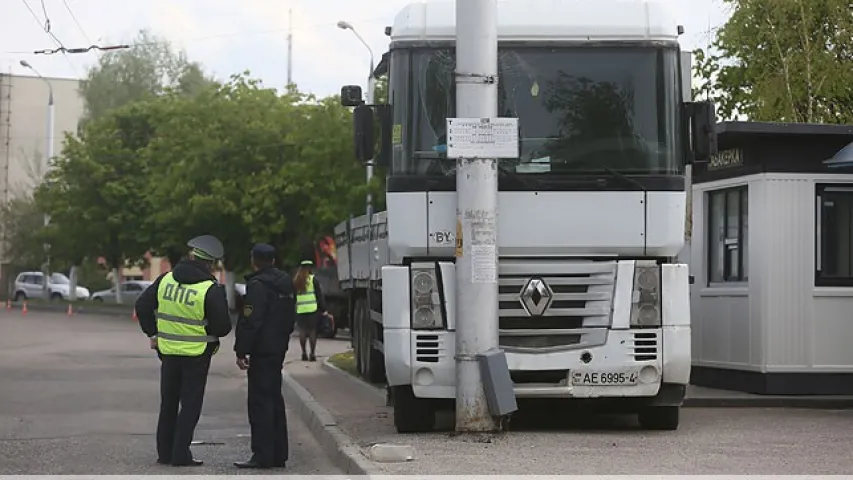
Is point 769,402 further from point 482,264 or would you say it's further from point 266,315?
point 266,315

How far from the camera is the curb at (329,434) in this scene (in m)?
10.7

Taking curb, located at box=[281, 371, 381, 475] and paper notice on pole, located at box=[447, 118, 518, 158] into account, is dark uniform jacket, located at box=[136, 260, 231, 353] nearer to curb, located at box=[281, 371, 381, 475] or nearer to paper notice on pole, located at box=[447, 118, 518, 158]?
curb, located at box=[281, 371, 381, 475]

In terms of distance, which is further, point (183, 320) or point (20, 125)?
point (20, 125)

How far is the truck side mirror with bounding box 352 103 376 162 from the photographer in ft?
41.6

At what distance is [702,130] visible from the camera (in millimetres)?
12727

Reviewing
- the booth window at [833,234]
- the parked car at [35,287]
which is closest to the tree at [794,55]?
the booth window at [833,234]

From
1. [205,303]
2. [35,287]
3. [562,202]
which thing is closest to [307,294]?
[562,202]

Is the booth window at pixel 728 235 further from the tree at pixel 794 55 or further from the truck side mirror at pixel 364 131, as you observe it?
the tree at pixel 794 55

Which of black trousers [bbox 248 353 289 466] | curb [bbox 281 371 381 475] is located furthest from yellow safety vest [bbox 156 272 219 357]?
curb [bbox 281 371 381 475]

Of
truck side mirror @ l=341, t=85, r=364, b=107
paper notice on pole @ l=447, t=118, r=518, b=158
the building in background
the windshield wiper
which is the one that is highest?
the building in background

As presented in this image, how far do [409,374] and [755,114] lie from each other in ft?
70.1

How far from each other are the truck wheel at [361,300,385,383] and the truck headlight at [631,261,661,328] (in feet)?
21.9

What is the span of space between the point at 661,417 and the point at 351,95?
3994 millimetres

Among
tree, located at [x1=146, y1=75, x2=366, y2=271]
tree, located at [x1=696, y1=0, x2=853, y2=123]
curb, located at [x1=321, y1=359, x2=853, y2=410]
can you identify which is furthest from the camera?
tree, located at [x1=146, y1=75, x2=366, y2=271]
